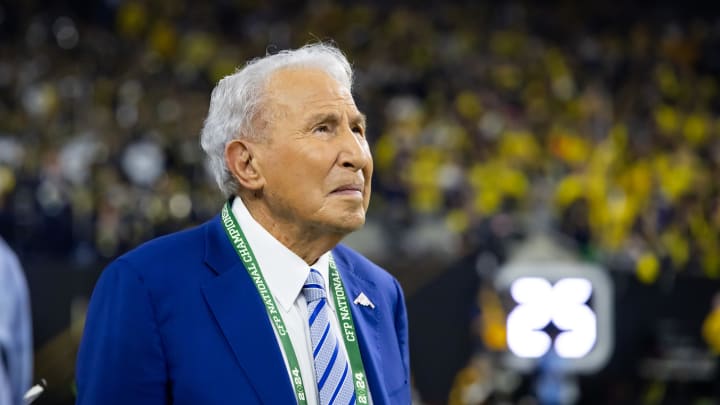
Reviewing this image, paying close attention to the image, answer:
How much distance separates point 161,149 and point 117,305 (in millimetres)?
11001

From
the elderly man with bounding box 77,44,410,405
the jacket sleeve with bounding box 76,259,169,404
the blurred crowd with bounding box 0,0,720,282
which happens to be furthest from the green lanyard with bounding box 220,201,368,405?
the blurred crowd with bounding box 0,0,720,282

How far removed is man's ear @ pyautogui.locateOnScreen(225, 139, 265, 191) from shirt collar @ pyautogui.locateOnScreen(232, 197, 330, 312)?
8 centimetres

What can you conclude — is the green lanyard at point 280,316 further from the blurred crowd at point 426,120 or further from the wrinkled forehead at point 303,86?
the blurred crowd at point 426,120

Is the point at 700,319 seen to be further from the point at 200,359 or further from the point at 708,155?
the point at 200,359

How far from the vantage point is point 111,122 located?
44.7 ft

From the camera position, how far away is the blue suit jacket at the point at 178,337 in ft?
7.50

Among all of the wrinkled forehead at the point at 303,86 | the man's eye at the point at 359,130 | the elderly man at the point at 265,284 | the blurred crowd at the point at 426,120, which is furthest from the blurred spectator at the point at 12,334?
the blurred crowd at the point at 426,120

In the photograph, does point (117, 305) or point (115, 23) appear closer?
point (117, 305)

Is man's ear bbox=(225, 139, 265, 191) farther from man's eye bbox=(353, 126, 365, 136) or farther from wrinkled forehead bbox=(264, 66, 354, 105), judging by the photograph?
man's eye bbox=(353, 126, 365, 136)

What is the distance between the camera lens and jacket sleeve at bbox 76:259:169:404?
7.48 feet

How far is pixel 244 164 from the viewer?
2.52 meters

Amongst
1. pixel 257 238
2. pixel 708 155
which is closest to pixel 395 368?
pixel 257 238

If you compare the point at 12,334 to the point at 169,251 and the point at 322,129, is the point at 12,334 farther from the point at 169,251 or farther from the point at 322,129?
the point at 322,129

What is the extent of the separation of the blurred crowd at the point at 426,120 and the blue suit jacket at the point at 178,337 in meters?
7.83
